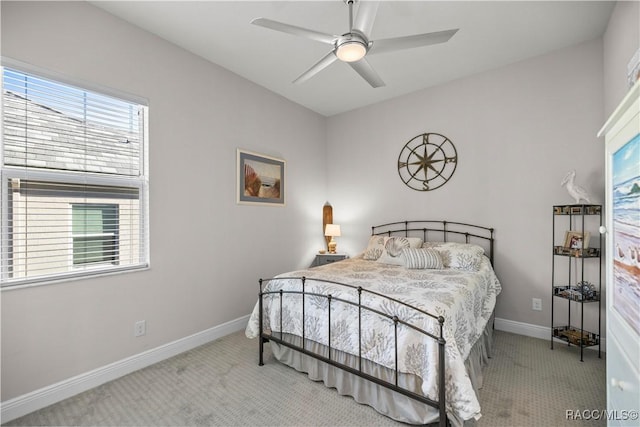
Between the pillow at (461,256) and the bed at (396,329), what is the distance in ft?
0.03

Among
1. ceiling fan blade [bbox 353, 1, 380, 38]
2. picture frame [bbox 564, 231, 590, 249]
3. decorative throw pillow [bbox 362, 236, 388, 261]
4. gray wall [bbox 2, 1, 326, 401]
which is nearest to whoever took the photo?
ceiling fan blade [bbox 353, 1, 380, 38]

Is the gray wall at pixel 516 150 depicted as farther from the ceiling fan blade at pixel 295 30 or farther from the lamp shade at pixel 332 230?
the ceiling fan blade at pixel 295 30

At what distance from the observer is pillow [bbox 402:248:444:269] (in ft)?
9.64

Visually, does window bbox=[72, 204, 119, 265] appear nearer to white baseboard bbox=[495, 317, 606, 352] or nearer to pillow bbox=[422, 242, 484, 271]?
pillow bbox=[422, 242, 484, 271]

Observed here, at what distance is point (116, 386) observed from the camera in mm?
2223

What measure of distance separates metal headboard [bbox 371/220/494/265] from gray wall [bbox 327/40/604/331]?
0.08 metres

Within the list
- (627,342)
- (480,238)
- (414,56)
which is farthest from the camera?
(480,238)

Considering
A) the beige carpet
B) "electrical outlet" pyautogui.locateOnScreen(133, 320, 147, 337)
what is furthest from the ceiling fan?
"electrical outlet" pyautogui.locateOnScreen(133, 320, 147, 337)

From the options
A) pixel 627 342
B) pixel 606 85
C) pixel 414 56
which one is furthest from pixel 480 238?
pixel 627 342

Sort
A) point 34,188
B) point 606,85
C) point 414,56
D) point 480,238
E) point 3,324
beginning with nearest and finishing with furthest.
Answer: point 3,324 < point 34,188 < point 606,85 < point 414,56 < point 480,238

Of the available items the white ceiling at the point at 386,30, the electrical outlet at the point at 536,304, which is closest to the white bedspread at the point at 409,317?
the electrical outlet at the point at 536,304

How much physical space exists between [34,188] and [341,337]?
231cm

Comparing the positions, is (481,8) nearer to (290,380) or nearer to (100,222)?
(290,380)

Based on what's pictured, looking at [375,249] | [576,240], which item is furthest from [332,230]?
[576,240]
